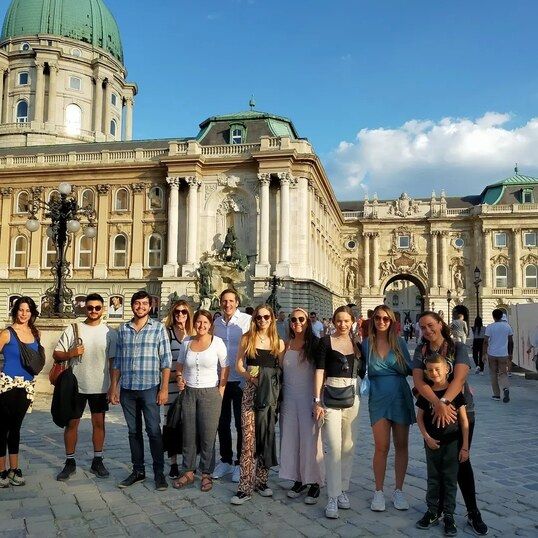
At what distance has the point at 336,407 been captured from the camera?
572 centimetres

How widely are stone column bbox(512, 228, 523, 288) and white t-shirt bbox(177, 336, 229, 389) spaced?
2300 inches

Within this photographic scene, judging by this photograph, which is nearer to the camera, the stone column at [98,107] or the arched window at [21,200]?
the arched window at [21,200]

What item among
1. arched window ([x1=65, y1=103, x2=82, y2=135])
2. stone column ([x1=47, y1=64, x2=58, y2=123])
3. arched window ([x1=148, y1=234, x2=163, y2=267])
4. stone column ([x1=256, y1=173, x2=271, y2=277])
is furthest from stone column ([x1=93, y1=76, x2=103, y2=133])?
stone column ([x1=256, y1=173, x2=271, y2=277])

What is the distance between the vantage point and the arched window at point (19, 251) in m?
43.8

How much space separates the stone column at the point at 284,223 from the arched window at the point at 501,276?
3198 centimetres

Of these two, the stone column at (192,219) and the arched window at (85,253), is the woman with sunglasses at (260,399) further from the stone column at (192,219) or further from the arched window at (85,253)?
the arched window at (85,253)

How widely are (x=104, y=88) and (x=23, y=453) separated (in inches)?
2301

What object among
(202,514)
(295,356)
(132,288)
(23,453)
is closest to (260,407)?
(295,356)

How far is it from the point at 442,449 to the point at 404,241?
60.5 m

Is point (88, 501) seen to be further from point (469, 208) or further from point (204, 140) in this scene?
point (469, 208)

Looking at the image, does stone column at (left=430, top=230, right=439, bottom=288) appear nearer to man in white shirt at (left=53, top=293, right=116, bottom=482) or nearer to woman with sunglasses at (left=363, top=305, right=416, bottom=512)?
woman with sunglasses at (left=363, top=305, right=416, bottom=512)

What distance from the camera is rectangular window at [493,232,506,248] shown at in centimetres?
5978

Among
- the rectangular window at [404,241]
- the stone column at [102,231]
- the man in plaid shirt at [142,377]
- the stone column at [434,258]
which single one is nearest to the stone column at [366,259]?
the rectangular window at [404,241]

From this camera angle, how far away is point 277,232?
3847 centimetres
